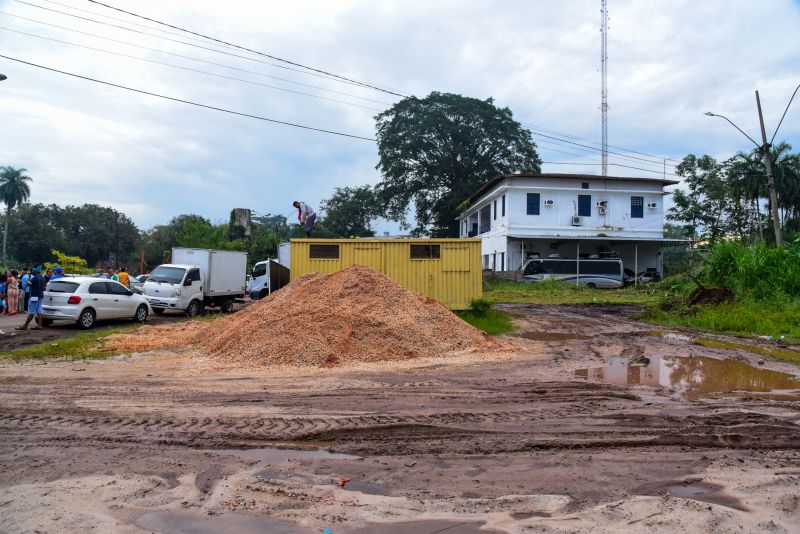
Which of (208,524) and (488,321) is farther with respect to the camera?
(488,321)

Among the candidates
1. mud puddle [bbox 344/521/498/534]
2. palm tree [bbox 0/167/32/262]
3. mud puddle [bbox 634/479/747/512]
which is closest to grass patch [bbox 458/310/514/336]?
mud puddle [bbox 634/479/747/512]

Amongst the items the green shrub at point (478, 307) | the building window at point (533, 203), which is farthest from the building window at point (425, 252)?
the building window at point (533, 203)

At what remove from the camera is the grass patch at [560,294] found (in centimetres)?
2751

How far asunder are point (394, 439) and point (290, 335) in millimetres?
5799

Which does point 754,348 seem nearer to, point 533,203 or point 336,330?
point 336,330

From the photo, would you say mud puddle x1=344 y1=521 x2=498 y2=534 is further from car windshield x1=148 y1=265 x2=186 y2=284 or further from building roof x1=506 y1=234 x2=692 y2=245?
building roof x1=506 y1=234 x2=692 y2=245

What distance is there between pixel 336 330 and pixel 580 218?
1275 inches

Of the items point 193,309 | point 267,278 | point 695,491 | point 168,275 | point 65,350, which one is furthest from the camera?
point 267,278

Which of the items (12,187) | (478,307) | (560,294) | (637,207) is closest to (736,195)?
(637,207)

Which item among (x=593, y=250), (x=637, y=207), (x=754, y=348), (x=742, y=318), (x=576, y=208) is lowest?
(x=754, y=348)

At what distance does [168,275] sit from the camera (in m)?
21.4

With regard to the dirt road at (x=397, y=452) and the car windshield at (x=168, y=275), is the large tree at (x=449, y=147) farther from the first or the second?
the dirt road at (x=397, y=452)

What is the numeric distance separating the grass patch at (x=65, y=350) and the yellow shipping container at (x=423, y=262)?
5.73 metres

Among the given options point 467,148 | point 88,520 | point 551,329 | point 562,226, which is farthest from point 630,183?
point 88,520
